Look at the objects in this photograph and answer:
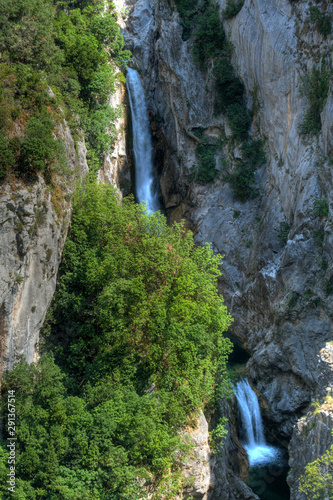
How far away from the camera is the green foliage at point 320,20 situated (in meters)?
24.5

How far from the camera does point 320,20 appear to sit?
81.8ft

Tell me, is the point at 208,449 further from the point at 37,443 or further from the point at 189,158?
the point at 189,158

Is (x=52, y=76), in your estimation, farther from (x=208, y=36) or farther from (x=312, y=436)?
(x=312, y=436)

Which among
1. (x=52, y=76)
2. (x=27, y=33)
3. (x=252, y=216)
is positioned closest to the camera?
(x=27, y=33)

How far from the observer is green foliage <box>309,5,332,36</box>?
24.5m

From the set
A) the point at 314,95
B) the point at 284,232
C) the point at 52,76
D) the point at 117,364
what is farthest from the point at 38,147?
the point at 284,232

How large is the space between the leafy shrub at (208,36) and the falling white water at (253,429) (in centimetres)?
2680

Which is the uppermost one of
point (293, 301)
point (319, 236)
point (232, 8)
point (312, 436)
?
point (232, 8)

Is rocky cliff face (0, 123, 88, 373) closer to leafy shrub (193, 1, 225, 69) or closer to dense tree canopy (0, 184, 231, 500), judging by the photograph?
dense tree canopy (0, 184, 231, 500)

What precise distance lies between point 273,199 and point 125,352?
57.5 ft

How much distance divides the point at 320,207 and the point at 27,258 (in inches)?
652

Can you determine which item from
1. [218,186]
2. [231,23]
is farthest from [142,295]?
[231,23]

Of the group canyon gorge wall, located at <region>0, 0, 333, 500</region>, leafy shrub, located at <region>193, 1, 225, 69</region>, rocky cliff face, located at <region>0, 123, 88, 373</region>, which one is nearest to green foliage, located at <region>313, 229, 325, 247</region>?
canyon gorge wall, located at <region>0, 0, 333, 500</region>

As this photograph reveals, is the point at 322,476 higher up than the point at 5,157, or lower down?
lower down
